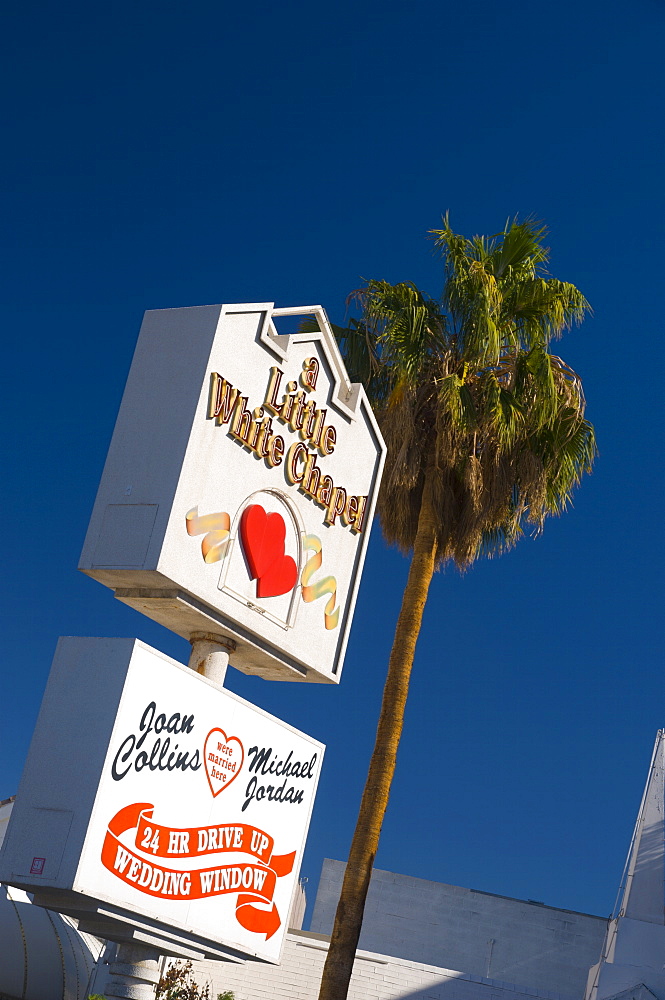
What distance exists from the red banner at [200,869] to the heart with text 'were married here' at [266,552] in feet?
8.95

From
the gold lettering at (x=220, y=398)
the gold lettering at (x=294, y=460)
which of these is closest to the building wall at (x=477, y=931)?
the gold lettering at (x=294, y=460)

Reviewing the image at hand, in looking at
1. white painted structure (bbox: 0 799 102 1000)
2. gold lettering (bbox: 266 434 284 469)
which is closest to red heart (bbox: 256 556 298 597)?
gold lettering (bbox: 266 434 284 469)

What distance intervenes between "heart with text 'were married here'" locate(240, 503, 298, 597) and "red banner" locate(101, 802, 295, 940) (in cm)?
273

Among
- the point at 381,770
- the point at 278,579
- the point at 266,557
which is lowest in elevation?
the point at 381,770

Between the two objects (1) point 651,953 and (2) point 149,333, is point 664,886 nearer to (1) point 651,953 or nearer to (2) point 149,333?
(1) point 651,953

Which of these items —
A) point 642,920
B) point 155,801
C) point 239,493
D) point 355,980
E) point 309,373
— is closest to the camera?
point 155,801

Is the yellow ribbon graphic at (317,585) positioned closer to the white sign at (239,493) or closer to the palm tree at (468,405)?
the white sign at (239,493)

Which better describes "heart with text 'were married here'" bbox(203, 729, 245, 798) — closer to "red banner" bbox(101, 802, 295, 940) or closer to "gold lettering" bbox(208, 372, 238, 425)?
"red banner" bbox(101, 802, 295, 940)

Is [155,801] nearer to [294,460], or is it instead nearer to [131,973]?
[131,973]

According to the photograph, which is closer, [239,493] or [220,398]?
[220,398]

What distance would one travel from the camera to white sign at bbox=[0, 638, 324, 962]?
10625 mm

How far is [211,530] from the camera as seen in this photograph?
1231cm

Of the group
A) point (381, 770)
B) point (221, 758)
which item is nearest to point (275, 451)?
point (221, 758)

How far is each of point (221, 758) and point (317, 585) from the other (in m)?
2.73
